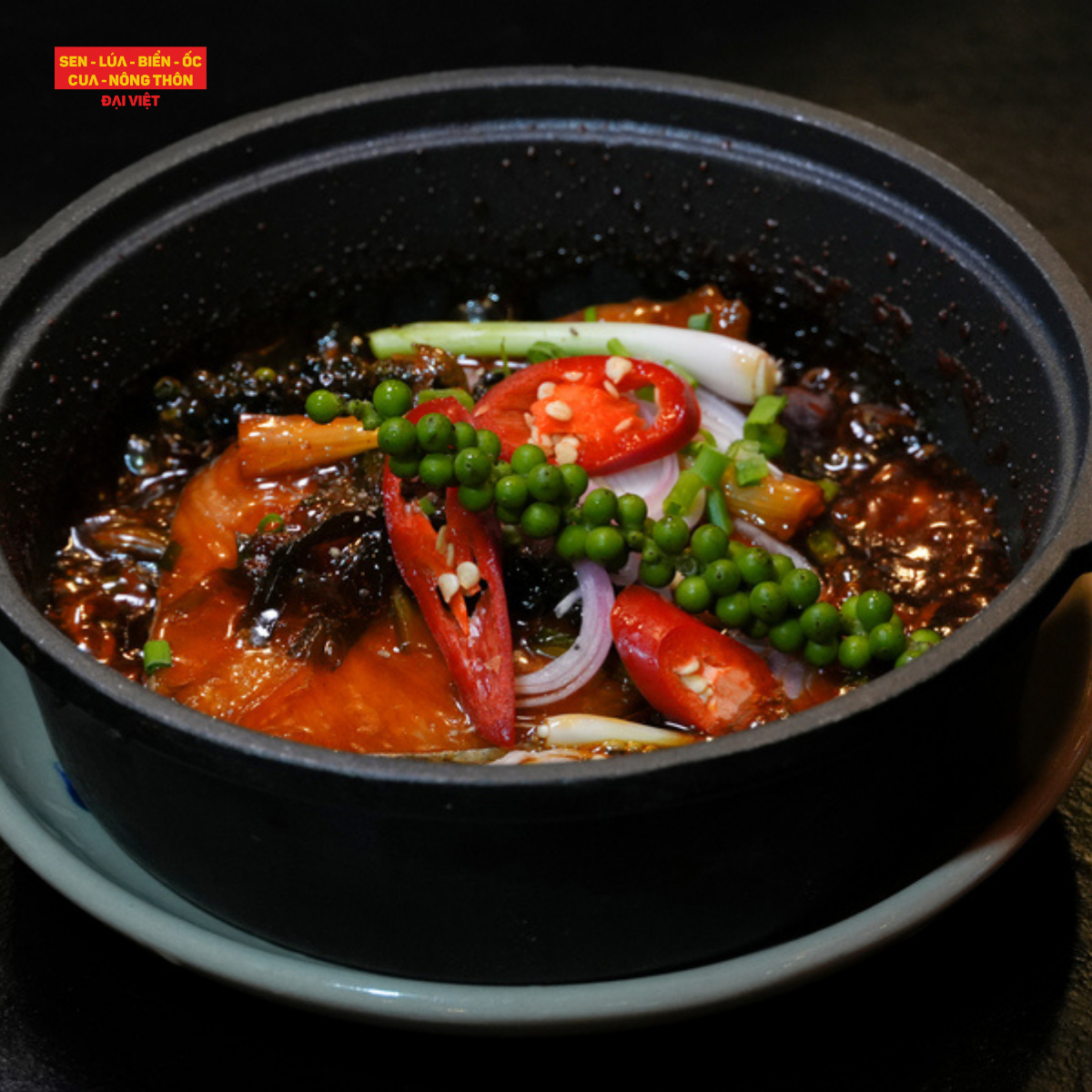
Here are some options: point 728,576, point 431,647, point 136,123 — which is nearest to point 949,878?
point 728,576

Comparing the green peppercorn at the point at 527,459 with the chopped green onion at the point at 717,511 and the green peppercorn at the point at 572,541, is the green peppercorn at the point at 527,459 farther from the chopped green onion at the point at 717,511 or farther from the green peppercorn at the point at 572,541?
the chopped green onion at the point at 717,511

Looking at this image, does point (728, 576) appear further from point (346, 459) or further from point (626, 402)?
point (346, 459)

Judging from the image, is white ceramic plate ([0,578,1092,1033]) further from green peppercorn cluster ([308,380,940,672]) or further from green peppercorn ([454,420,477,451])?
green peppercorn ([454,420,477,451])

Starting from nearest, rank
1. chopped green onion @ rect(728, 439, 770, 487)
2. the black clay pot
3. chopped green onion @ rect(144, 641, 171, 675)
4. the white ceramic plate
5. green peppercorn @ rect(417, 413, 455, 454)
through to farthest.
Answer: the black clay pot, the white ceramic plate, green peppercorn @ rect(417, 413, 455, 454), chopped green onion @ rect(144, 641, 171, 675), chopped green onion @ rect(728, 439, 770, 487)

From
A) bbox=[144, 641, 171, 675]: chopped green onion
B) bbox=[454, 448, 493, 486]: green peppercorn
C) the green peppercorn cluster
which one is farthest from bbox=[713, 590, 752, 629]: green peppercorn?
bbox=[144, 641, 171, 675]: chopped green onion

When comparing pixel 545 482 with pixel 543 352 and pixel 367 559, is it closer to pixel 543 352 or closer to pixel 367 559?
pixel 367 559

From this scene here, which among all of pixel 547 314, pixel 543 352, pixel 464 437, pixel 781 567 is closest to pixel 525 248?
pixel 547 314
